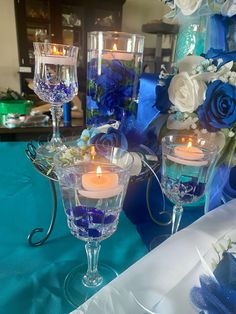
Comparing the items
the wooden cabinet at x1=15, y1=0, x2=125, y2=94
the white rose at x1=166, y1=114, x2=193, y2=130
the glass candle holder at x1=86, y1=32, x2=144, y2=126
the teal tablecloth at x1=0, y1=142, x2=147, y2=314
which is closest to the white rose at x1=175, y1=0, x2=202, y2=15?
the glass candle holder at x1=86, y1=32, x2=144, y2=126

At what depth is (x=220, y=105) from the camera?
17.4 inches

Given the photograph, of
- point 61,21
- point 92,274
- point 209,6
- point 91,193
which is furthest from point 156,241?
point 61,21

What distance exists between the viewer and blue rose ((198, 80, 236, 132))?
0.44m

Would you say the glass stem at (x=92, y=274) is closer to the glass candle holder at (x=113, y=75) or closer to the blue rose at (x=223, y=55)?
the glass candle holder at (x=113, y=75)

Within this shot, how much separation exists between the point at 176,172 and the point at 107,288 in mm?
230

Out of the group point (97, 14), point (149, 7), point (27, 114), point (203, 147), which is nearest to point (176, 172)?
point (203, 147)

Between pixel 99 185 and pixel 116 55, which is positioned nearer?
pixel 99 185

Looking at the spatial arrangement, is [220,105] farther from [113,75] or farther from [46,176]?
[46,176]

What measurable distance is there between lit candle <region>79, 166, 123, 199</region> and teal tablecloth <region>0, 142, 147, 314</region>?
0.20 m

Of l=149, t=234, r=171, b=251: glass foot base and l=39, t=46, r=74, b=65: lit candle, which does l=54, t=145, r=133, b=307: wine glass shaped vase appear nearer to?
l=149, t=234, r=171, b=251: glass foot base

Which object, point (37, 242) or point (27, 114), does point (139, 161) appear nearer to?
point (37, 242)

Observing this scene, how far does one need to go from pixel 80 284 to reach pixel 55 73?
50 centimetres

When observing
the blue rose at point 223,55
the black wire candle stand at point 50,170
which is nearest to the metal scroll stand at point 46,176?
the black wire candle stand at point 50,170

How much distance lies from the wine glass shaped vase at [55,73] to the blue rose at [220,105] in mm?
377
